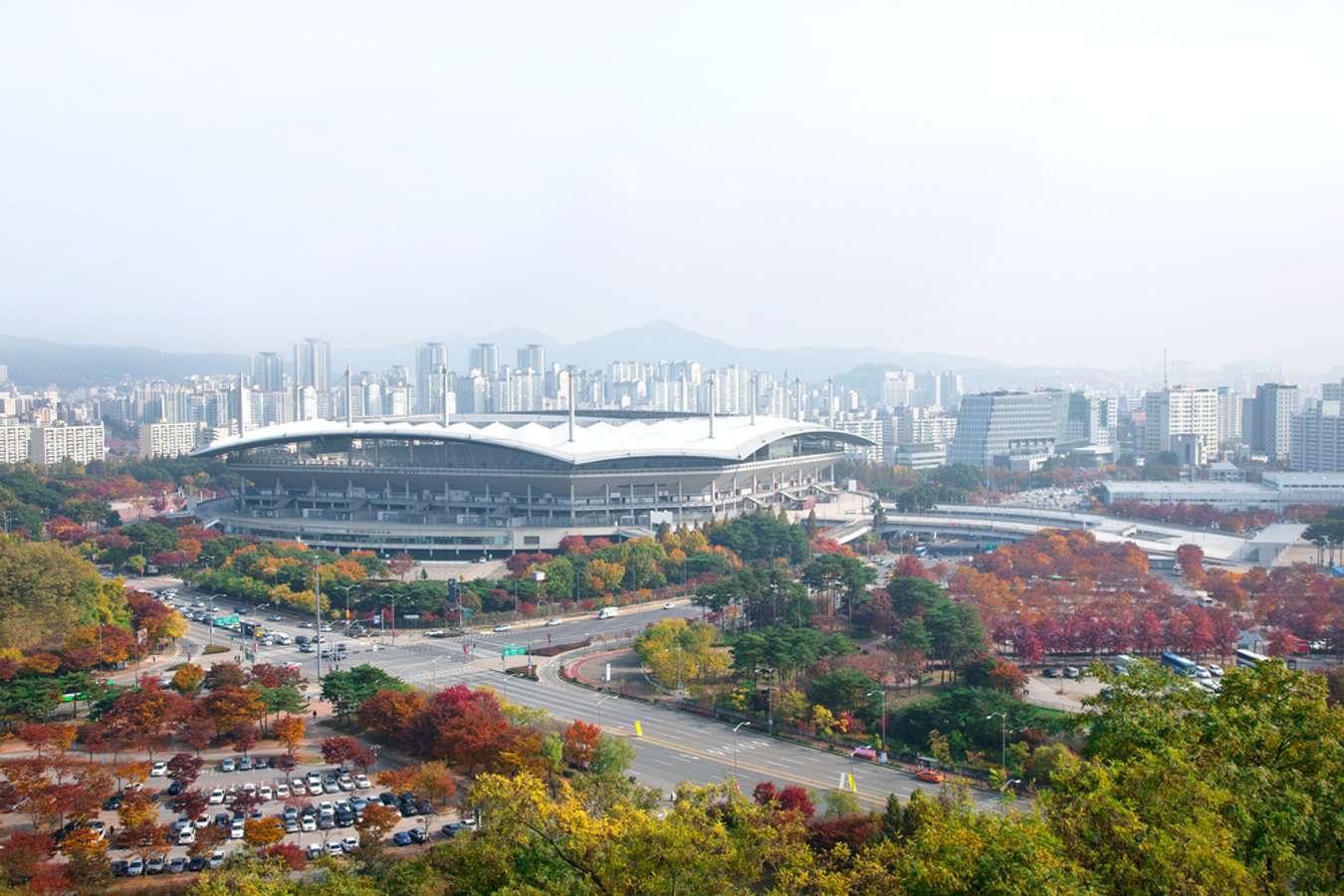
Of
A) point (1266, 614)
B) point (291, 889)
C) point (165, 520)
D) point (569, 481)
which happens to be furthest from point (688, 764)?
point (165, 520)

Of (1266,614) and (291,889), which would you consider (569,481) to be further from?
(291,889)

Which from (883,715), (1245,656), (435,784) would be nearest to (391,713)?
(435,784)

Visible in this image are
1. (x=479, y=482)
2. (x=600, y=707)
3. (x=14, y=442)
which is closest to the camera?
(x=600, y=707)

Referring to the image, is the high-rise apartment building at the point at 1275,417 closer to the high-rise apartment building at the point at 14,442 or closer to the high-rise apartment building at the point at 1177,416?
the high-rise apartment building at the point at 1177,416

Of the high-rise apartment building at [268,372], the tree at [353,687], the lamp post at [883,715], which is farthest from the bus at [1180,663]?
the high-rise apartment building at [268,372]

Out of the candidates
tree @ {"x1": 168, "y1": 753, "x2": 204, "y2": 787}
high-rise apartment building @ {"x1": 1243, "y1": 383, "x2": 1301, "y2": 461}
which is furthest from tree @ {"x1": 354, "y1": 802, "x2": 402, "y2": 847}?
high-rise apartment building @ {"x1": 1243, "y1": 383, "x2": 1301, "y2": 461}

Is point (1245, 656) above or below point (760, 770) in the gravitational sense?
above

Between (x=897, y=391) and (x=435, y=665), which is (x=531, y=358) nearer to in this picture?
(x=897, y=391)
